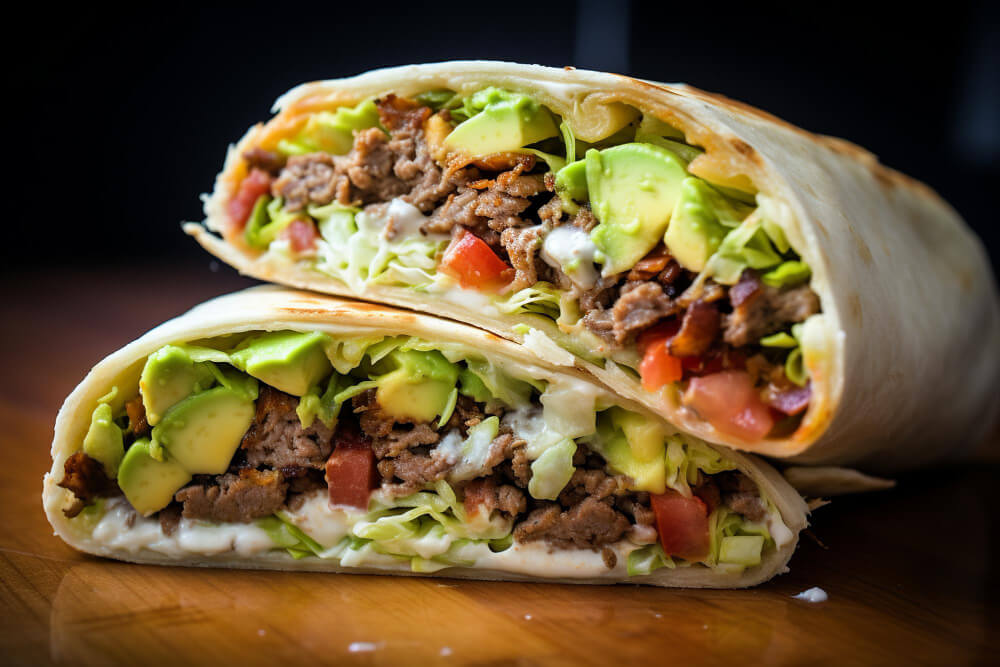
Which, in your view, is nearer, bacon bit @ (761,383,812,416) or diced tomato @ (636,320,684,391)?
bacon bit @ (761,383,812,416)

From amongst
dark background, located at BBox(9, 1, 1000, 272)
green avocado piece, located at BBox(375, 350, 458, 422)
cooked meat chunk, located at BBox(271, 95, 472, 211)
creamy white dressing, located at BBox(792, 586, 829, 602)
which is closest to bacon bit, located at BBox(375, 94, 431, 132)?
cooked meat chunk, located at BBox(271, 95, 472, 211)

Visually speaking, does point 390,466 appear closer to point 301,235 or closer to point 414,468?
point 414,468

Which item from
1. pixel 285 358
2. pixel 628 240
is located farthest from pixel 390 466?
pixel 628 240

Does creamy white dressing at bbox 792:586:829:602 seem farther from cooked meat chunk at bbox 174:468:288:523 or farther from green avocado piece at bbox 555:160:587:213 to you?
cooked meat chunk at bbox 174:468:288:523

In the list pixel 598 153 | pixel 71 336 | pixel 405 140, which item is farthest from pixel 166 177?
pixel 598 153

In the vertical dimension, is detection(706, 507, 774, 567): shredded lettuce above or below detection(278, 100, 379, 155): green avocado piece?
below

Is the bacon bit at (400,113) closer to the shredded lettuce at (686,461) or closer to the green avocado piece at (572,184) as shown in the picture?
the green avocado piece at (572,184)
